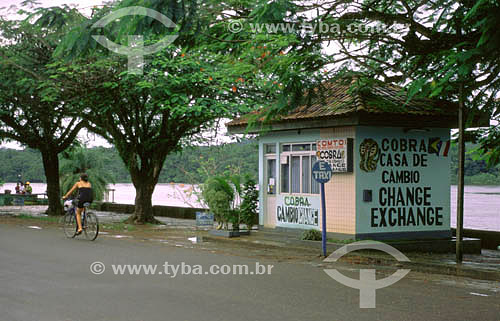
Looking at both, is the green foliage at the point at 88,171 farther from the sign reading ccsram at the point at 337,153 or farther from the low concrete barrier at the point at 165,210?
the sign reading ccsram at the point at 337,153

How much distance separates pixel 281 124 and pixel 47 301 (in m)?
11.1

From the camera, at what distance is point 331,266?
1324cm

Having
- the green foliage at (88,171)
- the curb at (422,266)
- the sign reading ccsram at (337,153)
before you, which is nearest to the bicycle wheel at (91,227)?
the curb at (422,266)

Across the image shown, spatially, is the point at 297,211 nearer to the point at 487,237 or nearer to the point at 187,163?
the point at 487,237

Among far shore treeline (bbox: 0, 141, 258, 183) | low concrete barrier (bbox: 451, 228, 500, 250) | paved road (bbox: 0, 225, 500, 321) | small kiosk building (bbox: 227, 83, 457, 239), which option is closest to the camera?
paved road (bbox: 0, 225, 500, 321)

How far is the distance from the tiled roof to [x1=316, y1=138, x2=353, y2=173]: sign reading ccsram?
2.78 ft

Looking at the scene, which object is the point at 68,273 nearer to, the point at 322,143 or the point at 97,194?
the point at 322,143

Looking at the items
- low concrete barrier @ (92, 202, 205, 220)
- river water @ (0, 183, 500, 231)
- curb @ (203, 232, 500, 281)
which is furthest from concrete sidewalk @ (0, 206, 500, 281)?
low concrete barrier @ (92, 202, 205, 220)

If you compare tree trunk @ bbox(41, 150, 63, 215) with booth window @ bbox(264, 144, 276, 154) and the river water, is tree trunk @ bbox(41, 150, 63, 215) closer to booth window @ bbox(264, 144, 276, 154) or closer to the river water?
the river water

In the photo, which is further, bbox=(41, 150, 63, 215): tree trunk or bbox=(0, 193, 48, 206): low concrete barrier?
bbox=(0, 193, 48, 206): low concrete barrier

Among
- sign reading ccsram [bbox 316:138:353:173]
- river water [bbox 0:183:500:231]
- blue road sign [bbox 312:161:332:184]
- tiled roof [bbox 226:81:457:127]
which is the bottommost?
river water [bbox 0:183:500:231]

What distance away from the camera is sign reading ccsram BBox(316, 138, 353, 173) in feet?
54.9

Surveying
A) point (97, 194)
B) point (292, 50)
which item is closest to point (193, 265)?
point (292, 50)

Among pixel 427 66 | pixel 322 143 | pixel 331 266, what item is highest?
pixel 427 66
